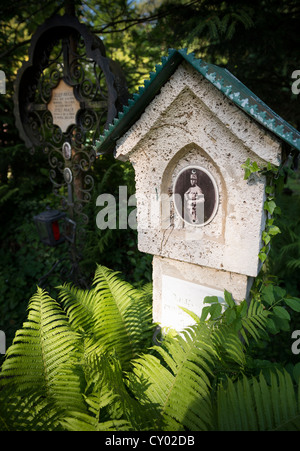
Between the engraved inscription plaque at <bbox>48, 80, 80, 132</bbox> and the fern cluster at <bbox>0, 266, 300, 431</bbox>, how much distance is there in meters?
2.00

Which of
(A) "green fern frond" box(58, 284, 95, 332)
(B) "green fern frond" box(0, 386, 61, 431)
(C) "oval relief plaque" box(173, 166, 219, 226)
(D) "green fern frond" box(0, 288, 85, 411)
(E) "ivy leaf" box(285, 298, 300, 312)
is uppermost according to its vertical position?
(C) "oval relief plaque" box(173, 166, 219, 226)

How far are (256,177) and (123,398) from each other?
1.43 m

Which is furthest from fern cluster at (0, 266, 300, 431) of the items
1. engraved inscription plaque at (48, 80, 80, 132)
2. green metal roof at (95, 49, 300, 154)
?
engraved inscription plaque at (48, 80, 80, 132)

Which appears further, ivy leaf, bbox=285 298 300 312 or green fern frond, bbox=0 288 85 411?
ivy leaf, bbox=285 298 300 312

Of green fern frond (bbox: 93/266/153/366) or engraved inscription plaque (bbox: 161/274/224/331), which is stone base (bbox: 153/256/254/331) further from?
green fern frond (bbox: 93/266/153/366)

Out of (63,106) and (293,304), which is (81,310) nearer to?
(293,304)

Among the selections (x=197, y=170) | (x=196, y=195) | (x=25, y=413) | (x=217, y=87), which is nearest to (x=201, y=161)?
(x=197, y=170)

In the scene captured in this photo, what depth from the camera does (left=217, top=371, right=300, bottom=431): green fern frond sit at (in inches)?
51.3

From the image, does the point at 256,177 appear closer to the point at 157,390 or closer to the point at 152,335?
the point at 157,390

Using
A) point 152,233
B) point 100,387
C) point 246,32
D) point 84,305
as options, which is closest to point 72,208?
point 84,305

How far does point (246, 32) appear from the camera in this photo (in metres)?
3.29

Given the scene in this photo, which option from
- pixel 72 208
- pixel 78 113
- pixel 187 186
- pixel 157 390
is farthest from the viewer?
pixel 72 208

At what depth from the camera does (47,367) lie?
1.69m
